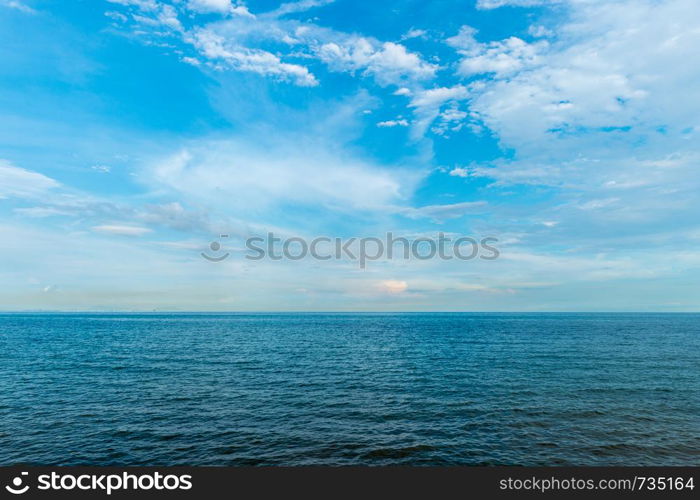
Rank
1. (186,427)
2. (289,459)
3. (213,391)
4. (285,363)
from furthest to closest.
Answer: (285,363)
(213,391)
(186,427)
(289,459)

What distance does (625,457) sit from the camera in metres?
24.1

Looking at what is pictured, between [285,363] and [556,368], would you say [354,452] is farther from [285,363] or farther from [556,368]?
[556,368]

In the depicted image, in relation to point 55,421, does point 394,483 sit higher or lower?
higher

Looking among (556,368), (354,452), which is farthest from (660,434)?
(556,368)

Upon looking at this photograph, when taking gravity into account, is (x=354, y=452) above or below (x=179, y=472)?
below

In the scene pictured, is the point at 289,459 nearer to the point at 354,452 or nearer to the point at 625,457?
the point at 354,452

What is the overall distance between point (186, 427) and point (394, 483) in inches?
778

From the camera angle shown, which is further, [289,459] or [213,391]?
[213,391]

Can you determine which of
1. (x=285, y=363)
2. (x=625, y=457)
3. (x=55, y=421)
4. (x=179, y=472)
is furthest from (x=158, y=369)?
(x=625, y=457)

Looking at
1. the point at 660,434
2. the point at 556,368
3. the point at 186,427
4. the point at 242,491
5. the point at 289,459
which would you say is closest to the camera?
the point at 242,491

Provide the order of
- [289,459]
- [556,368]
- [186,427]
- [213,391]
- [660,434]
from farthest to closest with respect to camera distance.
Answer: [556,368] → [213,391] → [186,427] → [660,434] → [289,459]

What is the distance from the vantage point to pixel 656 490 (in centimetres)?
1644

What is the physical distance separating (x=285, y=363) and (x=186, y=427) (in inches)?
1199

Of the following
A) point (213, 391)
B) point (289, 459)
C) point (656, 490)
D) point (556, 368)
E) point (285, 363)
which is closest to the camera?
point (656, 490)
